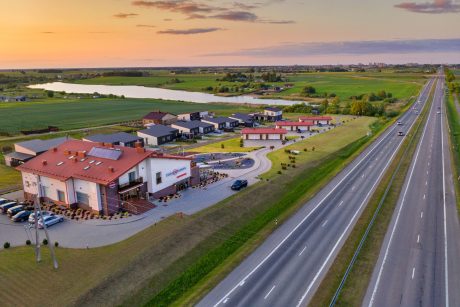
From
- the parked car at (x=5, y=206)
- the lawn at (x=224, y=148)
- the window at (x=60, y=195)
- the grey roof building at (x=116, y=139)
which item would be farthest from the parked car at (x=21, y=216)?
the lawn at (x=224, y=148)

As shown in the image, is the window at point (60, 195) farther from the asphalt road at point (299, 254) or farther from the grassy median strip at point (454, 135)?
the grassy median strip at point (454, 135)

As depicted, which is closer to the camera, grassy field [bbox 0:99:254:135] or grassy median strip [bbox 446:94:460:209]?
grassy median strip [bbox 446:94:460:209]

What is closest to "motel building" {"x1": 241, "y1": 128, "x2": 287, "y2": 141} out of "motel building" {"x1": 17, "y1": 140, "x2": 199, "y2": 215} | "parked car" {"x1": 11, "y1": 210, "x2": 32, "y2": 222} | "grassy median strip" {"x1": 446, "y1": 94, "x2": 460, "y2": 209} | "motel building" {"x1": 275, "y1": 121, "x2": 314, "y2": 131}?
"motel building" {"x1": 275, "y1": 121, "x2": 314, "y2": 131}

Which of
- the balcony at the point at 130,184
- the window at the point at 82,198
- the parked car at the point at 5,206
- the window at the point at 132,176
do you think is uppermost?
the window at the point at 132,176

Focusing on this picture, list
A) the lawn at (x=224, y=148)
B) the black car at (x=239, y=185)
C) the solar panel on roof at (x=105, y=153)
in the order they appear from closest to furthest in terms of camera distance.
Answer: the solar panel on roof at (x=105, y=153) → the black car at (x=239, y=185) → the lawn at (x=224, y=148)

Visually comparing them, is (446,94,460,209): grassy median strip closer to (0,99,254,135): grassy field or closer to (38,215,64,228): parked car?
(38,215,64,228): parked car

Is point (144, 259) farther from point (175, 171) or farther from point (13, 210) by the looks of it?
point (13, 210)

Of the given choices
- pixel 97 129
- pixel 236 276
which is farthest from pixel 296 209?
pixel 97 129
